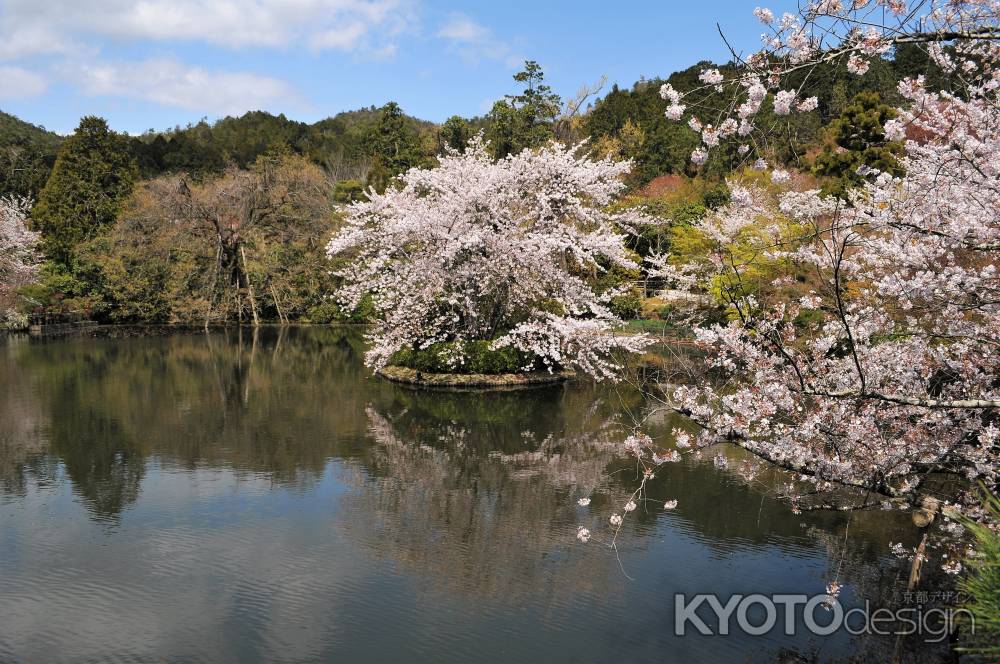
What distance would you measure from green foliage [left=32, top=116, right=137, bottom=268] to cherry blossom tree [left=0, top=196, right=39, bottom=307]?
123 centimetres

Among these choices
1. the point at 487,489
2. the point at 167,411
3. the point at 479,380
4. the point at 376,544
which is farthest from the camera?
the point at 479,380

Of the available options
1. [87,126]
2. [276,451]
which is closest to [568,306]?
[276,451]

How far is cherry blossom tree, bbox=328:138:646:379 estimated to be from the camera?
16881 millimetres

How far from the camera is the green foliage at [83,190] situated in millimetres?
34531

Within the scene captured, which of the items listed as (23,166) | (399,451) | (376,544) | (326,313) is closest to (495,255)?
(399,451)

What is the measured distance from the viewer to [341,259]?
3103 centimetres

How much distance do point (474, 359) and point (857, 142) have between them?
17.6m

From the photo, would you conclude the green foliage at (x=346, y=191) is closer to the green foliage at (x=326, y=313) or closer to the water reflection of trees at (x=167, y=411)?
the green foliage at (x=326, y=313)

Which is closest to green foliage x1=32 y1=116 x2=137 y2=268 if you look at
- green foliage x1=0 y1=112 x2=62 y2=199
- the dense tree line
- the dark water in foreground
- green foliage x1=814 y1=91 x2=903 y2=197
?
the dense tree line

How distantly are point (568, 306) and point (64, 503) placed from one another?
1157 centimetres

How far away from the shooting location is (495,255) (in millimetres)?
17000

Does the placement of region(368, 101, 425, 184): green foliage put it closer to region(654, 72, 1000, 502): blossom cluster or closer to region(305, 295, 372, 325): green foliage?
region(305, 295, 372, 325): green foliage

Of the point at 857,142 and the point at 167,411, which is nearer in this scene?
the point at 167,411

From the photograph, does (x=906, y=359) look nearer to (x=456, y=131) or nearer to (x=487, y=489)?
(x=487, y=489)
